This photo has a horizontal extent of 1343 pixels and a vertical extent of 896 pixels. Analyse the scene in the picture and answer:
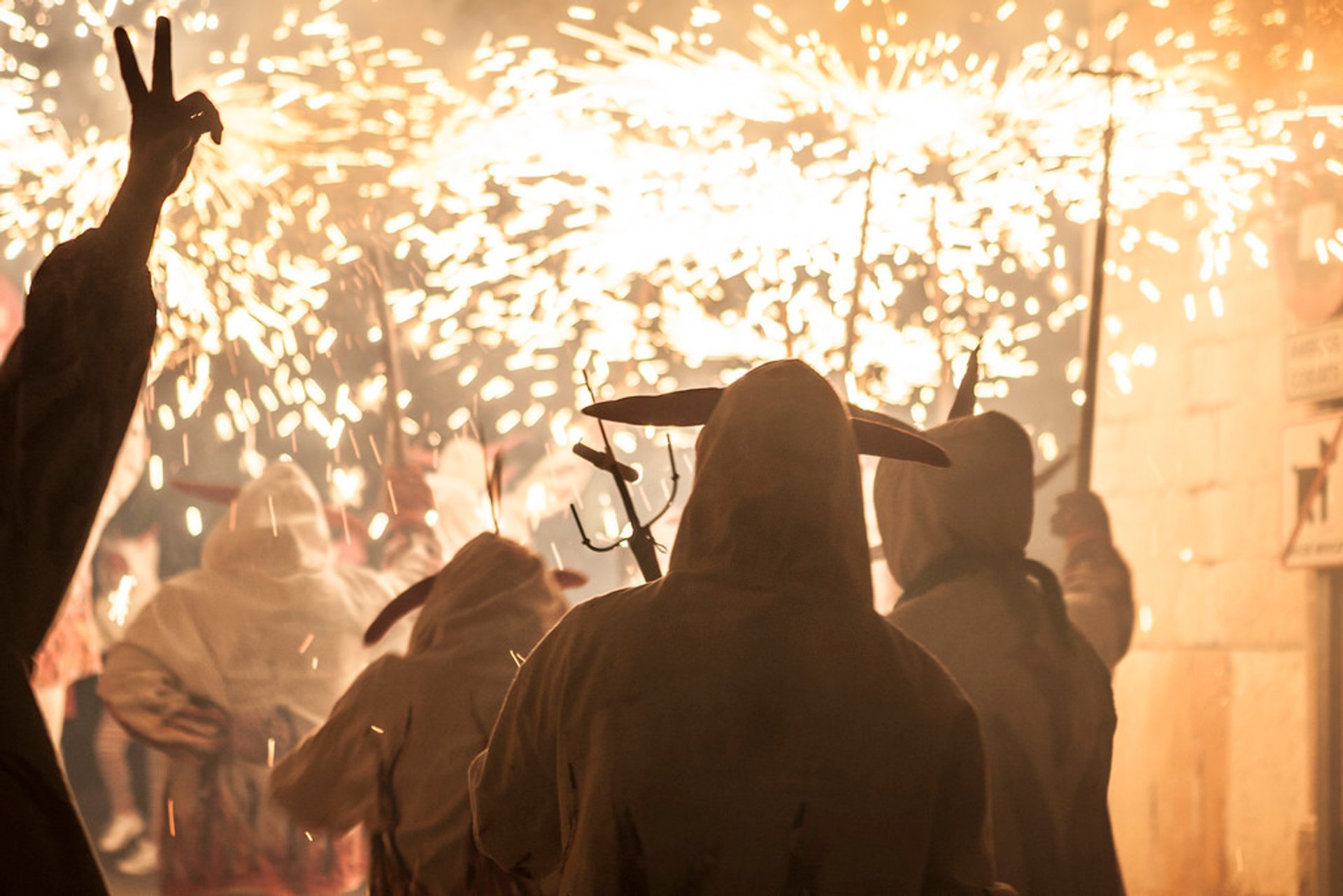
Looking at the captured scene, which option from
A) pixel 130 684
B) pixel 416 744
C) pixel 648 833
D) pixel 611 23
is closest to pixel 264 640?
pixel 130 684

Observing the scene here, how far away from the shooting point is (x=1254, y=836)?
703 cm

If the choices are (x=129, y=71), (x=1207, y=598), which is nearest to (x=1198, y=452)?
(x=1207, y=598)

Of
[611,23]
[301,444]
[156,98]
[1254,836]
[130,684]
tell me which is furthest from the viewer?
[301,444]

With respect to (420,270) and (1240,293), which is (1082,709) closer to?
(1240,293)

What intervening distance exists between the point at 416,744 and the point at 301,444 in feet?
34.0

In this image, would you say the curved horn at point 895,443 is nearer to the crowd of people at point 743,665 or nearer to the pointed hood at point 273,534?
the crowd of people at point 743,665

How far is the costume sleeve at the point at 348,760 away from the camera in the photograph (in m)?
4.23

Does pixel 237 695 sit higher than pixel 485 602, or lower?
lower

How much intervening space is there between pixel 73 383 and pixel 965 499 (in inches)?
79.4

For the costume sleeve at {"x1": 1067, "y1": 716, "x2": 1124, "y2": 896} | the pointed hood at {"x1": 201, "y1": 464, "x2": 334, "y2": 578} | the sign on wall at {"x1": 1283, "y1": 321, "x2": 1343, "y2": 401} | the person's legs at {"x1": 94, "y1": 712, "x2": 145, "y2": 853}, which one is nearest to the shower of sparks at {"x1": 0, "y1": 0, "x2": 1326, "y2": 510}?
the sign on wall at {"x1": 1283, "y1": 321, "x2": 1343, "y2": 401}

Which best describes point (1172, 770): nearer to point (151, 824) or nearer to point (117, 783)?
point (151, 824)

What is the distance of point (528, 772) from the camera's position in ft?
8.68

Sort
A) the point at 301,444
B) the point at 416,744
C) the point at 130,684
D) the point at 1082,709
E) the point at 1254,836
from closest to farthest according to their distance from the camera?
the point at 1082,709 < the point at 416,744 < the point at 130,684 < the point at 1254,836 < the point at 301,444

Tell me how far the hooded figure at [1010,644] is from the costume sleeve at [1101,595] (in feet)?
6.18
